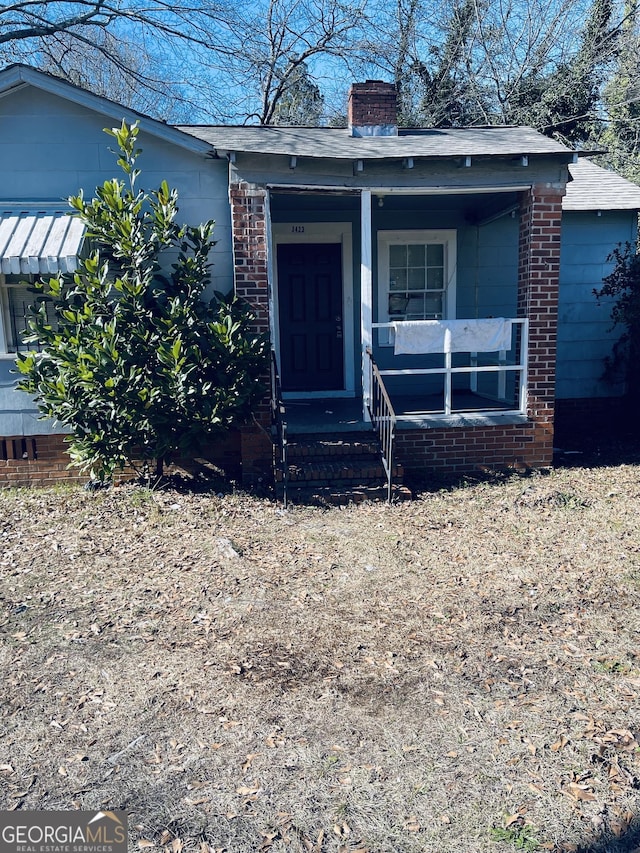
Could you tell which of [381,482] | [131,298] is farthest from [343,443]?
[131,298]

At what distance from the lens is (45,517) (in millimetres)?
6184

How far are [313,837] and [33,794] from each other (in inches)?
47.7

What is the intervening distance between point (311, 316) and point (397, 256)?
156 centimetres

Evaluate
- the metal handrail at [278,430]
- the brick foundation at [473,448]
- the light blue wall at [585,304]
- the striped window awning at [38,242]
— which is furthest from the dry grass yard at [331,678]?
the light blue wall at [585,304]

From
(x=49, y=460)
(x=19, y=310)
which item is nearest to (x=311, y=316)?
(x=19, y=310)

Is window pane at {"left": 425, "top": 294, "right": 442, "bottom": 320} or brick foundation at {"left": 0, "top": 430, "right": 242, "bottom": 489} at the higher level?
window pane at {"left": 425, "top": 294, "right": 442, "bottom": 320}

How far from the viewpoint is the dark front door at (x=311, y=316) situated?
29.9ft

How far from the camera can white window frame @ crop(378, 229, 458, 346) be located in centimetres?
903

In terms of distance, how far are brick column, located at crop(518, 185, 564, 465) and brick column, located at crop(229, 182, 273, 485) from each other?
117 inches

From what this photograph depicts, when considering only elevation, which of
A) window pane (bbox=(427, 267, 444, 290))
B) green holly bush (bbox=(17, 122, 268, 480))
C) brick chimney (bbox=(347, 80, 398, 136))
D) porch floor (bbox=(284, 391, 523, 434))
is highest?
brick chimney (bbox=(347, 80, 398, 136))

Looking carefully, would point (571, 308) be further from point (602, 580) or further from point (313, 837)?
point (313, 837)

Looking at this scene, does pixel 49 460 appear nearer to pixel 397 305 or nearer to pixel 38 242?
pixel 38 242

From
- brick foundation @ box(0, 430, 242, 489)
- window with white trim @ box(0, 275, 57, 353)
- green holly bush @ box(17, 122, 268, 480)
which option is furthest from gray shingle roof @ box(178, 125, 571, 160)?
brick foundation @ box(0, 430, 242, 489)
